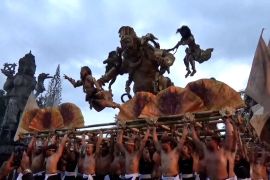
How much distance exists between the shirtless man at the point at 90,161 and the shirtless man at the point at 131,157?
0.71 metres

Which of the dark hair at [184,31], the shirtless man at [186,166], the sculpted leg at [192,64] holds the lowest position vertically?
the shirtless man at [186,166]

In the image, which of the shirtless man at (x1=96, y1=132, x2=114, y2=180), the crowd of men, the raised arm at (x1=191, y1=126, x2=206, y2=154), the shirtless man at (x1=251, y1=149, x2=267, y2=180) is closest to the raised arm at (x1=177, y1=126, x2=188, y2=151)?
the crowd of men

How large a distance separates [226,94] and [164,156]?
156cm

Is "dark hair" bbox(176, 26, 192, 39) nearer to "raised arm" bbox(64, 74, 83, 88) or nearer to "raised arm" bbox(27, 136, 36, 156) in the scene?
"raised arm" bbox(64, 74, 83, 88)

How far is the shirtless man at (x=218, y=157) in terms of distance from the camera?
6578 millimetres

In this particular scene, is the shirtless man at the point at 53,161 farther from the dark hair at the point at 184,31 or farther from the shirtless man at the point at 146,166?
the dark hair at the point at 184,31

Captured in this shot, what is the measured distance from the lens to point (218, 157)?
666 cm

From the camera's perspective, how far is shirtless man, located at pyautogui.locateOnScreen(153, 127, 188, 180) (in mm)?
7121

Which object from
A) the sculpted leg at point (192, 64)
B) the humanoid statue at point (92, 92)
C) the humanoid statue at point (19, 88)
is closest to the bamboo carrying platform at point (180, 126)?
the humanoid statue at point (92, 92)

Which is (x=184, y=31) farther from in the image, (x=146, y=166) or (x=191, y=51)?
(x=146, y=166)

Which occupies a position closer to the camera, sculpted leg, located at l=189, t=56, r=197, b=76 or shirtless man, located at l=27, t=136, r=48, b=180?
shirtless man, located at l=27, t=136, r=48, b=180

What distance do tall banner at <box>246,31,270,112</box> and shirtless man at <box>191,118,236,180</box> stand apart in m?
1.78

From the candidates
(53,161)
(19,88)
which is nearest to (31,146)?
(53,161)

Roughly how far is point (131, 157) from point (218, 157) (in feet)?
6.23
